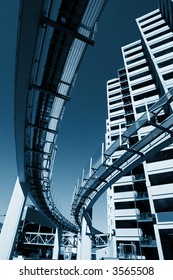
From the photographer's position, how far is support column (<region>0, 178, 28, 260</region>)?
931 centimetres

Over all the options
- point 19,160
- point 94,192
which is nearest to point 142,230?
point 94,192

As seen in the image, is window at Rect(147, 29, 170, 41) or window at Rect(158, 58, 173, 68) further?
window at Rect(147, 29, 170, 41)

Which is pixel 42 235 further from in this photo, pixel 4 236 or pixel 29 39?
pixel 29 39

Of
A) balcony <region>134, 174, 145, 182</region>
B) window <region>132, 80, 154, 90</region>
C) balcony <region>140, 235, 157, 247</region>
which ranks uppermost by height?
window <region>132, 80, 154, 90</region>

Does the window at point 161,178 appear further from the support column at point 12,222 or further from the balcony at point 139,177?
the support column at point 12,222

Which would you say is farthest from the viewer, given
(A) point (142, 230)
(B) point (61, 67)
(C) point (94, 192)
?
(A) point (142, 230)

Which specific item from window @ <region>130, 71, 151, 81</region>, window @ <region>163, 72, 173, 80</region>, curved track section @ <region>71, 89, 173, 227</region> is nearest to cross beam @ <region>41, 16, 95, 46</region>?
curved track section @ <region>71, 89, 173, 227</region>

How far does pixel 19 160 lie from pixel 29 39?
6.75m

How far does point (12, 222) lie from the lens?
10031 mm

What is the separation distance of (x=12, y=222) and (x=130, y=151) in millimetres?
8362

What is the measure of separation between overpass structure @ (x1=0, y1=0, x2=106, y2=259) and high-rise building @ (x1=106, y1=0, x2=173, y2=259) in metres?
8.13

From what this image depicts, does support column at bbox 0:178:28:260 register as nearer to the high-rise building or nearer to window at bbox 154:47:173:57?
the high-rise building

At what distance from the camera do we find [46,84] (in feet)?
18.7

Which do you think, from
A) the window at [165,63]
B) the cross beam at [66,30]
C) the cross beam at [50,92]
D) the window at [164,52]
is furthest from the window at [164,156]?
the cross beam at [66,30]
